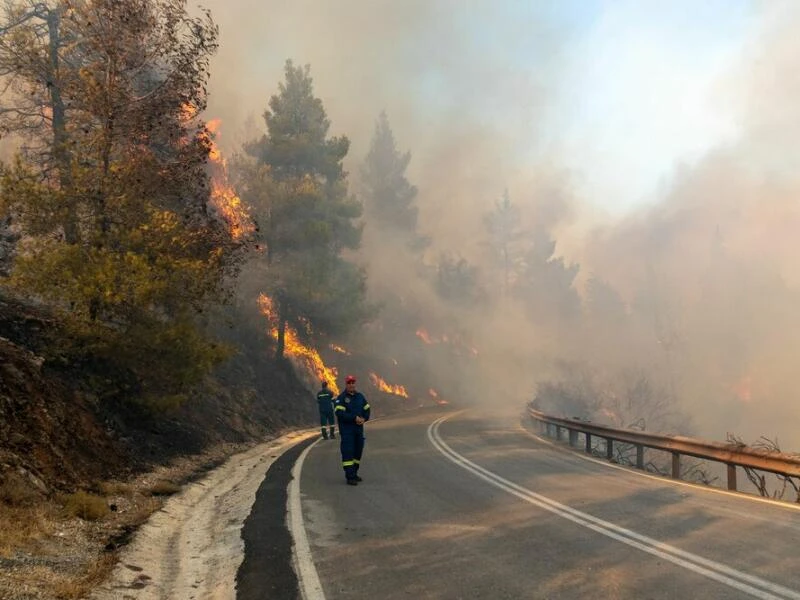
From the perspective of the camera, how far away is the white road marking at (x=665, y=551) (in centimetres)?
413

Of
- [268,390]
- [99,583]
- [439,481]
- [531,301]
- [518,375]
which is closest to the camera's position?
[99,583]

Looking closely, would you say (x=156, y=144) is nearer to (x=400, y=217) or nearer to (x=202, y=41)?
(x=202, y=41)

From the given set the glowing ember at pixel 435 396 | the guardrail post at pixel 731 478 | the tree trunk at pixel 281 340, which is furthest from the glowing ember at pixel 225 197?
the glowing ember at pixel 435 396

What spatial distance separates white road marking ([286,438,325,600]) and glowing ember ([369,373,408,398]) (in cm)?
3381

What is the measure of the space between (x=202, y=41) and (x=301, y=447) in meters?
10.4

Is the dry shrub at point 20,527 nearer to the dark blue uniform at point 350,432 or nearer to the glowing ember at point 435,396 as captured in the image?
the dark blue uniform at point 350,432

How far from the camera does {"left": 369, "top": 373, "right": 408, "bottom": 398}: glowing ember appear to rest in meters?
42.4

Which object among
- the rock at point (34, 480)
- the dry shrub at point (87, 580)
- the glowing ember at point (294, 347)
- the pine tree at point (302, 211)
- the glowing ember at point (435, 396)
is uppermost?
the pine tree at point (302, 211)

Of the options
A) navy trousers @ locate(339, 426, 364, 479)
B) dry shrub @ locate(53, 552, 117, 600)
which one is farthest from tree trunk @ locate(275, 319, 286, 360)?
dry shrub @ locate(53, 552, 117, 600)

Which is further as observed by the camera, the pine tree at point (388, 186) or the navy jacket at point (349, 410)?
the pine tree at point (388, 186)

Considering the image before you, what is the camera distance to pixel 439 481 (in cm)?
911

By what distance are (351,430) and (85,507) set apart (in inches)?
157

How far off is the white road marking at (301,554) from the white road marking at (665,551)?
305cm

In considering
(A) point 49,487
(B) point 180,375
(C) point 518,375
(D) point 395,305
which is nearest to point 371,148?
(D) point 395,305
